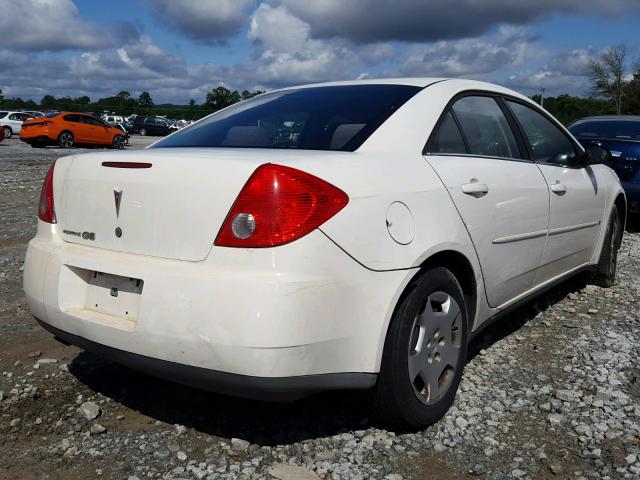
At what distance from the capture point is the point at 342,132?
9.16 ft

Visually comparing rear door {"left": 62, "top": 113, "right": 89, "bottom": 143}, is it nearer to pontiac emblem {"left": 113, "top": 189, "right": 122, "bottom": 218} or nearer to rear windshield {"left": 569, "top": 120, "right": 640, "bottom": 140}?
rear windshield {"left": 569, "top": 120, "right": 640, "bottom": 140}

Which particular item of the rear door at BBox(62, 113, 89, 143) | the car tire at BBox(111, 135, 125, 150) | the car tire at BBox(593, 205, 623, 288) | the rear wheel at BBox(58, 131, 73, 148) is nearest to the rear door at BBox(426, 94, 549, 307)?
the car tire at BBox(593, 205, 623, 288)

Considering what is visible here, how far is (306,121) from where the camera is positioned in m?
3.04

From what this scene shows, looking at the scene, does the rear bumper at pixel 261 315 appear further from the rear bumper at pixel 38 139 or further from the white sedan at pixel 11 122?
the white sedan at pixel 11 122

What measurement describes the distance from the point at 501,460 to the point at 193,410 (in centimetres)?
139

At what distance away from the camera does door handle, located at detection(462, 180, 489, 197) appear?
2.88 metres

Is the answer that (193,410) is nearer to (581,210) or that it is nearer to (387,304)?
(387,304)

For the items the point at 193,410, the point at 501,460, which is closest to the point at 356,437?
the point at 501,460

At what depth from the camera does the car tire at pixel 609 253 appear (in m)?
4.98

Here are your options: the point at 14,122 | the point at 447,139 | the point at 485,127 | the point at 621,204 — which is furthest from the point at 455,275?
the point at 14,122

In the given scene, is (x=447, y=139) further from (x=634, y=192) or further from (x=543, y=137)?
(x=634, y=192)

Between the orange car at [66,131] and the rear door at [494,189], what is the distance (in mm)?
22063

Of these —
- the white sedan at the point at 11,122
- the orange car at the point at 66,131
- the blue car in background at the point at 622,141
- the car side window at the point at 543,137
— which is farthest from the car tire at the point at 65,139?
the car side window at the point at 543,137

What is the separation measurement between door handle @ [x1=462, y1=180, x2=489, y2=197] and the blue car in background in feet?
15.5
